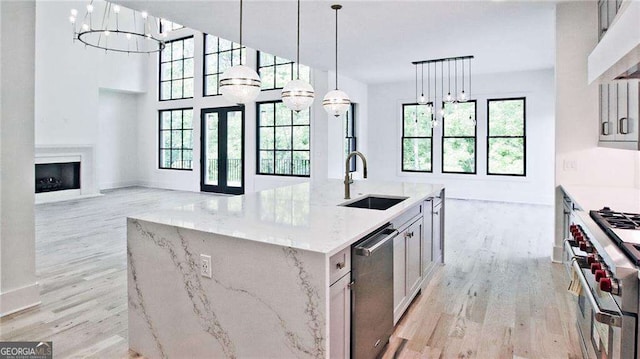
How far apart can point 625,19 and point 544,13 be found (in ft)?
12.9

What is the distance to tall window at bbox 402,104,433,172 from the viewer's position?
31.1 ft

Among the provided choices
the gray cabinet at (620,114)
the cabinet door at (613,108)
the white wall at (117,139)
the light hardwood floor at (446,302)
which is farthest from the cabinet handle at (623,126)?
the white wall at (117,139)

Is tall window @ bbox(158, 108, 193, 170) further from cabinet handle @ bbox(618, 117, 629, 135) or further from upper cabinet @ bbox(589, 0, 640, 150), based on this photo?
cabinet handle @ bbox(618, 117, 629, 135)

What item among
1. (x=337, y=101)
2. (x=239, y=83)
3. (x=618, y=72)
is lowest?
(x=618, y=72)

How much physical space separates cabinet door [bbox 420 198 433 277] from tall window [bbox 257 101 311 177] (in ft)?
18.3

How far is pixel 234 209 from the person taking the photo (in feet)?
8.29

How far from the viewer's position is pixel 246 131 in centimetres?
952

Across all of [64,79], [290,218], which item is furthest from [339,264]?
[64,79]

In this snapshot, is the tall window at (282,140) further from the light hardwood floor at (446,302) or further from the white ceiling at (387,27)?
the light hardwood floor at (446,302)

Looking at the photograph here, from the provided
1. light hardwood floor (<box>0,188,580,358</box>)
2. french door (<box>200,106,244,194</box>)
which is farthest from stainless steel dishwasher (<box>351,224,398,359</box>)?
french door (<box>200,106,244,194</box>)

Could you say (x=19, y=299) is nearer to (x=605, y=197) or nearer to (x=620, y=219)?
(x=620, y=219)

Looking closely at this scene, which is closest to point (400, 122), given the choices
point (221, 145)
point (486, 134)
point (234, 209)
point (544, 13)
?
point (486, 134)

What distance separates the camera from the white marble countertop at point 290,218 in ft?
5.99

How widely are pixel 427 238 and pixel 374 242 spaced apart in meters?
1.45
